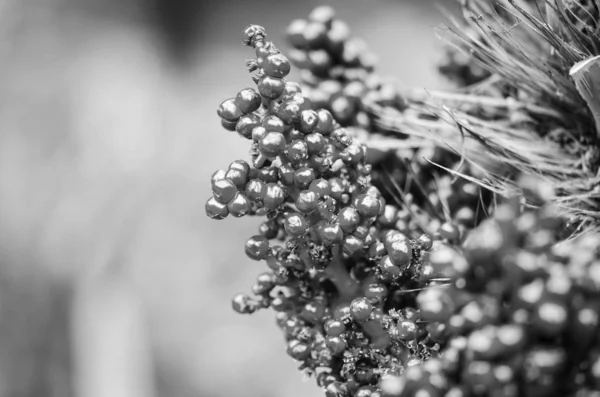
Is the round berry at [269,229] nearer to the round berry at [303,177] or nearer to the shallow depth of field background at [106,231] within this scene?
the round berry at [303,177]

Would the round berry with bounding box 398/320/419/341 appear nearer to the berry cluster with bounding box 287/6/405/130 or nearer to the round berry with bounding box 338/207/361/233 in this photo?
the round berry with bounding box 338/207/361/233

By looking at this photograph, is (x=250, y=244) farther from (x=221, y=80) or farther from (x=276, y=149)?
(x=221, y=80)

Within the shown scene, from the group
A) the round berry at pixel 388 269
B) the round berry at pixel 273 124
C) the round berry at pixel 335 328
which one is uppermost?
the round berry at pixel 273 124

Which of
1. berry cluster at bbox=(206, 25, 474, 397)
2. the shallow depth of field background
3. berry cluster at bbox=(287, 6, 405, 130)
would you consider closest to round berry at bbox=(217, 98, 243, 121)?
berry cluster at bbox=(206, 25, 474, 397)

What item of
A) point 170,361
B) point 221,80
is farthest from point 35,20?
point 170,361

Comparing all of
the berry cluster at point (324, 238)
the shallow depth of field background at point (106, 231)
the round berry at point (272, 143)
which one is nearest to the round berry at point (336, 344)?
the berry cluster at point (324, 238)

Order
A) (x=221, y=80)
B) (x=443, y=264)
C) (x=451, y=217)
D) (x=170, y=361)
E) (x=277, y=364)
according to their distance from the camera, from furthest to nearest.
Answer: (x=221, y=80) → (x=170, y=361) → (x=277, y=364) → (x=451, y=217) → (x=443, y=264)
